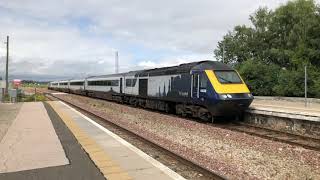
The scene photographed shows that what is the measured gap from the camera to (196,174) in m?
8.01

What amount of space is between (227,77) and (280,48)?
114 feet

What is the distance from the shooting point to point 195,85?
19.0m

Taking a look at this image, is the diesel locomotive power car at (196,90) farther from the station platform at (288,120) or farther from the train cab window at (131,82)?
the train cab window at (131,82)

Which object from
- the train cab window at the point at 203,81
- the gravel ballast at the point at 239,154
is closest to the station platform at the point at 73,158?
the gravel ballast at the point at 239,154

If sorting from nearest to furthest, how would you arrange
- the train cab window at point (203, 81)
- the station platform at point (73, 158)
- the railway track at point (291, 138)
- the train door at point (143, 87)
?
the station platform at point (73, 158) → the railway track at point (291, 138) → the train cab window at point (203, 81) → the train door at point (143, 87)

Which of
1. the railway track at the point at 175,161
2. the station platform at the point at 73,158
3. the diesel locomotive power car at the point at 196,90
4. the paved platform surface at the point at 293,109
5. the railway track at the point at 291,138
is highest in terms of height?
the diesel locomotive power car at the point at 196,90

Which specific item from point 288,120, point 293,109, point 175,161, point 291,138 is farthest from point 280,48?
point 175,161

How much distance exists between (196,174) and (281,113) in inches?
410

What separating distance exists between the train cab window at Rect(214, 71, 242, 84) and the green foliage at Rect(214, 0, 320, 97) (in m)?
17.7

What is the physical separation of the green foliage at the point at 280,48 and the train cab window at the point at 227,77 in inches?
696

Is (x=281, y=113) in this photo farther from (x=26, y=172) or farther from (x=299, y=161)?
(x=26, y=172)

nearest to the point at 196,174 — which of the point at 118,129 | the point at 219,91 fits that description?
the point at 118,129

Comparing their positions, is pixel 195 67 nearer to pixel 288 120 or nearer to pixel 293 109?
pixel 288 120

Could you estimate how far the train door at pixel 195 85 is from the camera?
61.7ft
